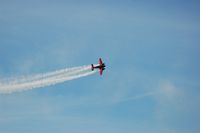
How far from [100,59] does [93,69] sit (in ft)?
28.5

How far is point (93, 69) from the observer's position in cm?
16912

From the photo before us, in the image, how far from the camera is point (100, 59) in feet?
573
